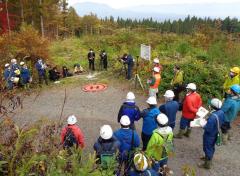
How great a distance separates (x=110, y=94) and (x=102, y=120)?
3041 mm

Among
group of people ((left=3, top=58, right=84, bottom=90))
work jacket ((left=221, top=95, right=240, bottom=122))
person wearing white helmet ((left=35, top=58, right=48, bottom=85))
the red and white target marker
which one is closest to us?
work jacket ((left=221, top=95, right=240, bottom=122))

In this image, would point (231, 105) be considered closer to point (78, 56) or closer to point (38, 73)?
point (38, 73)

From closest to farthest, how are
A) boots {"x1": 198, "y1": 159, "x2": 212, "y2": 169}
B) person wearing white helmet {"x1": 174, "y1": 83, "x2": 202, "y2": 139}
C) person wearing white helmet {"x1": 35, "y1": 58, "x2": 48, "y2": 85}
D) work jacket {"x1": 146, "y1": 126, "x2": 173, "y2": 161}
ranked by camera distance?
work jacket {"x1": 146, "y1": 126, "x2": 173, "y2": 161} → boots {"x1": 198, "y1": 159, "x2": 212, "y2": 169} → person wearing white helmet {"x1": 174, "y1": 83, "x2": 202, "y2": 139} → person wearing white helmet {"x1": 35, "y1": 58, "x2": 48, "y2": 85}

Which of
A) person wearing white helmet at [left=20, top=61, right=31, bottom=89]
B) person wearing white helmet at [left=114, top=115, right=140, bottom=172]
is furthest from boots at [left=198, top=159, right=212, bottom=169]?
person wearing white helmet at [left=20, top=61, right=31, bottom=89]

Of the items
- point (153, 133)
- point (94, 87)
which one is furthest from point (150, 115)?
point (94, 87)

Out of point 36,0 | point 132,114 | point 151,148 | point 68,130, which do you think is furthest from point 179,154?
point 36,0

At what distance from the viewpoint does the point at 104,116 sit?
12008 mm

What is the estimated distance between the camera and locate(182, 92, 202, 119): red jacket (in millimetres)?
8750

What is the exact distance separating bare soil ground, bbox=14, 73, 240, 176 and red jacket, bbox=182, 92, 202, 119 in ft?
3.55

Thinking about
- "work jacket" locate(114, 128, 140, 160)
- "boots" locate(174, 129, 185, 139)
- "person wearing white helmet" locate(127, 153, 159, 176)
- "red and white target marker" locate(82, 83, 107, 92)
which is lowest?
"red and white target marker" locate(82, 83, 107, 92)

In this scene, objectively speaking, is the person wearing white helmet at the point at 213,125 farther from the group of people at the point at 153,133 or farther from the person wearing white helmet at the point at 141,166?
the person wearing white helmet at the point at 141,166

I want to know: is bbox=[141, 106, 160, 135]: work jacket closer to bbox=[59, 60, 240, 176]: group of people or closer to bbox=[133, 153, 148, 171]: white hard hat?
bbox=[59, 60, 240, 176]: group of people

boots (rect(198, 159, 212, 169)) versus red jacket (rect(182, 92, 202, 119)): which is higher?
red jacket (rect(182, 92, 202, 119))

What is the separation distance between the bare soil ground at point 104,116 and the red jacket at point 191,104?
1083 millimetres
